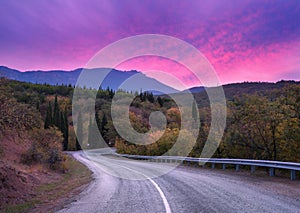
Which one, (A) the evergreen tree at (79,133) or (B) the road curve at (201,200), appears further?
(A) the evergreen tree at (79,133)

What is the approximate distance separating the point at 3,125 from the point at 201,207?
7.26 metres

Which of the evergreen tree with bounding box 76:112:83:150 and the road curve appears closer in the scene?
the road curve

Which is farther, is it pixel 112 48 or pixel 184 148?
pixel 184 148

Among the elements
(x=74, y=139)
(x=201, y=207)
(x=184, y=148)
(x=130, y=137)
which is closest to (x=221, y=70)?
(x=184, y=148)

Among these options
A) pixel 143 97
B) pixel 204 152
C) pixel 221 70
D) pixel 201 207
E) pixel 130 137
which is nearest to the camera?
pixel 201 207

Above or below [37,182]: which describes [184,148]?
above

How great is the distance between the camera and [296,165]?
35.3ft

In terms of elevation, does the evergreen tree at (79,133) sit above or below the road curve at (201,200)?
above

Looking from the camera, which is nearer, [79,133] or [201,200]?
[201,200]

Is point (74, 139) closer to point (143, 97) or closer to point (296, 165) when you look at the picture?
point (143, 97)

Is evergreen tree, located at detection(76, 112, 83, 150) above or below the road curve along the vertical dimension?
above

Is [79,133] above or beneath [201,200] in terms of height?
above

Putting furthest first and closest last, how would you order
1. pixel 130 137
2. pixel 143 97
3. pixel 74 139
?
1. pixel 143 97
2. pixel 74 139
3. pixel 130 137

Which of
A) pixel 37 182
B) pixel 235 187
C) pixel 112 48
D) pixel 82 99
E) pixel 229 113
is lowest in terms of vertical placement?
pixel 37 182
